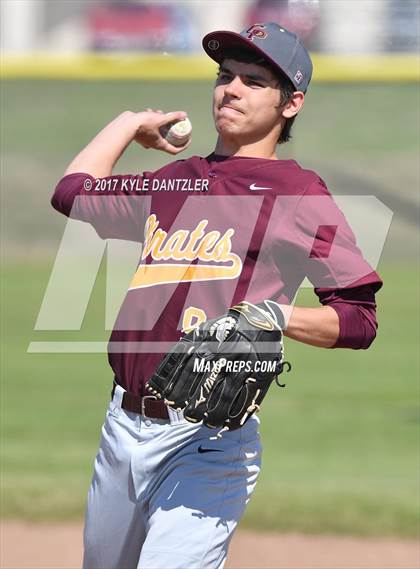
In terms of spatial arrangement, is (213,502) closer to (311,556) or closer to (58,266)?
(311,556)

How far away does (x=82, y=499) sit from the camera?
521 cm

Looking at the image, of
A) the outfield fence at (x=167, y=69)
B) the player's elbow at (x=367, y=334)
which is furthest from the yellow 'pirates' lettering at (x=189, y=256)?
the outfield fence at (x=167, y=69)

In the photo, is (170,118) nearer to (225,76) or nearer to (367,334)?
(225,76)

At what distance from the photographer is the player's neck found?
305 centimetres

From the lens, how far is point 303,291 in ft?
29.0

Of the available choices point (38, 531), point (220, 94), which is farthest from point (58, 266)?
point (220, 94)

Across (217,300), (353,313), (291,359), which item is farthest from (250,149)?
(291,359)

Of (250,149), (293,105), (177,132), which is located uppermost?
(293,105)
